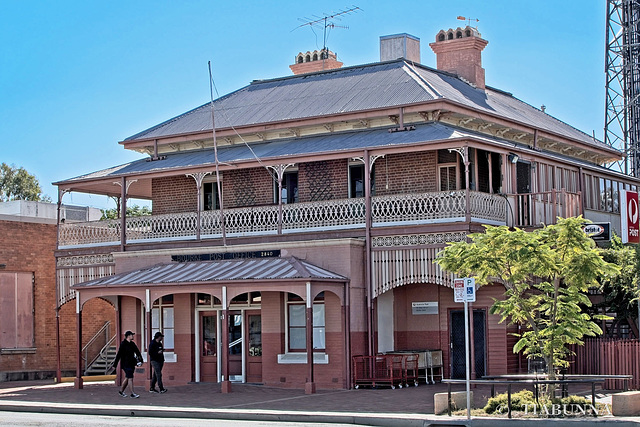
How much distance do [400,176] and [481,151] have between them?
244 cm

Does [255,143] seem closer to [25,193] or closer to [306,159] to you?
[306,159]

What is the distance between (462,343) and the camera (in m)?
27.2

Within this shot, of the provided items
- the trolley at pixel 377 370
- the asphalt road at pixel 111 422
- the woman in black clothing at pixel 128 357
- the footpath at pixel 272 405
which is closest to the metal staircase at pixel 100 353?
the footpath at pixel 272 405

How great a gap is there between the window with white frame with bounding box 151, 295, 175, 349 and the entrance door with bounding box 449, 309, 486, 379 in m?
8.08

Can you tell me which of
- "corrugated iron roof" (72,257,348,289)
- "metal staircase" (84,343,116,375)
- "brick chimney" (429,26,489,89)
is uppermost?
"brick chimney" (429,26,489,89)

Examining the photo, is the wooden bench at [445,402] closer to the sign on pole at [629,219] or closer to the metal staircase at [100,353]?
the sign on pole at [629,219]

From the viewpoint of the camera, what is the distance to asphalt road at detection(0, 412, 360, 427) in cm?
1906

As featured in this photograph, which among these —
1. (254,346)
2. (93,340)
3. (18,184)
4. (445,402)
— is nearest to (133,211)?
(18,184)

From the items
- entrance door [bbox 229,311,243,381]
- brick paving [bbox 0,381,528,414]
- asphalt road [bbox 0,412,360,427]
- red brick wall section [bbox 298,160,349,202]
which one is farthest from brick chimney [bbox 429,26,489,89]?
asphalt road [bbox 0,412,360,427]

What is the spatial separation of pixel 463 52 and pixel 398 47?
7.33ft

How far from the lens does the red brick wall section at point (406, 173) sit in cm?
2856

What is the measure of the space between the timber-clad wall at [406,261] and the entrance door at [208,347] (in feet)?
17.3

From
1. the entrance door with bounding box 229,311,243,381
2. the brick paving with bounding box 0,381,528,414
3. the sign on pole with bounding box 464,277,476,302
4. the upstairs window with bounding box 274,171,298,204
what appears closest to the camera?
the sign on pole with bounding box 464,277,476,302

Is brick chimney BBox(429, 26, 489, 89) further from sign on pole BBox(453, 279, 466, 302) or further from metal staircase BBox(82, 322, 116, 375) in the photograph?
sign on pole BBox(453, 279, 466, 302)
